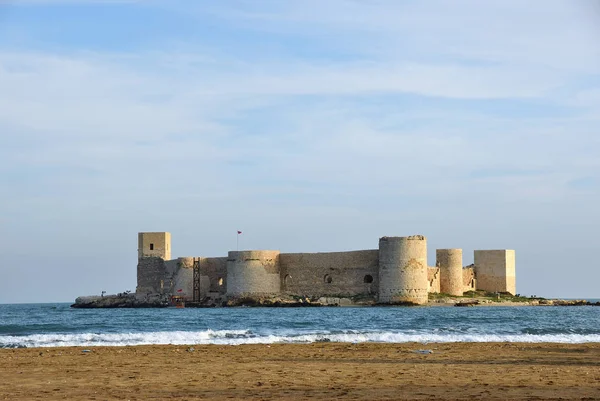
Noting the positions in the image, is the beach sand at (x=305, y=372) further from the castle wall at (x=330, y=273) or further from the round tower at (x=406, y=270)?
the castle wall at (x=330, y=273)

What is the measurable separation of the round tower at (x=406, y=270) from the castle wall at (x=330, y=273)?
222 cm

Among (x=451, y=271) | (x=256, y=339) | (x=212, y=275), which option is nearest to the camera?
(x=256, y=339)

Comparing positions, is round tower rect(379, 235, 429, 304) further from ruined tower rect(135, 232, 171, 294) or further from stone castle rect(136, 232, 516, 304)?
ruined tower rect(135, 232, 171, 294)

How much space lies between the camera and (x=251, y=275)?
5144cm

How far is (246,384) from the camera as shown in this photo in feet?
37.0

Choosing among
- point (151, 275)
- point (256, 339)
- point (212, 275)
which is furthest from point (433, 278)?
point (256, 339)

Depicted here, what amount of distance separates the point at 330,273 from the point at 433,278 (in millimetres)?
5633

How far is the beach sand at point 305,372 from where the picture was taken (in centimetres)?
1041

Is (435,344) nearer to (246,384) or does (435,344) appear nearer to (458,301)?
(246,384)

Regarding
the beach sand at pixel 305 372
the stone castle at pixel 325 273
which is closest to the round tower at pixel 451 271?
the stone castle at pixel 325 273

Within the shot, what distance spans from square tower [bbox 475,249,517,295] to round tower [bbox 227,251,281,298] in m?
12.5

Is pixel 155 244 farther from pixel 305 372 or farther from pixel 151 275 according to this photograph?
pixel 305 372

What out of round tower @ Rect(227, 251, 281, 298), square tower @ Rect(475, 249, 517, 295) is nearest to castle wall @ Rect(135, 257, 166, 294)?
round tower @ Rect(227, 251, 281, 298)

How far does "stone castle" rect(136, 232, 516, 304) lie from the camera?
48.0m
